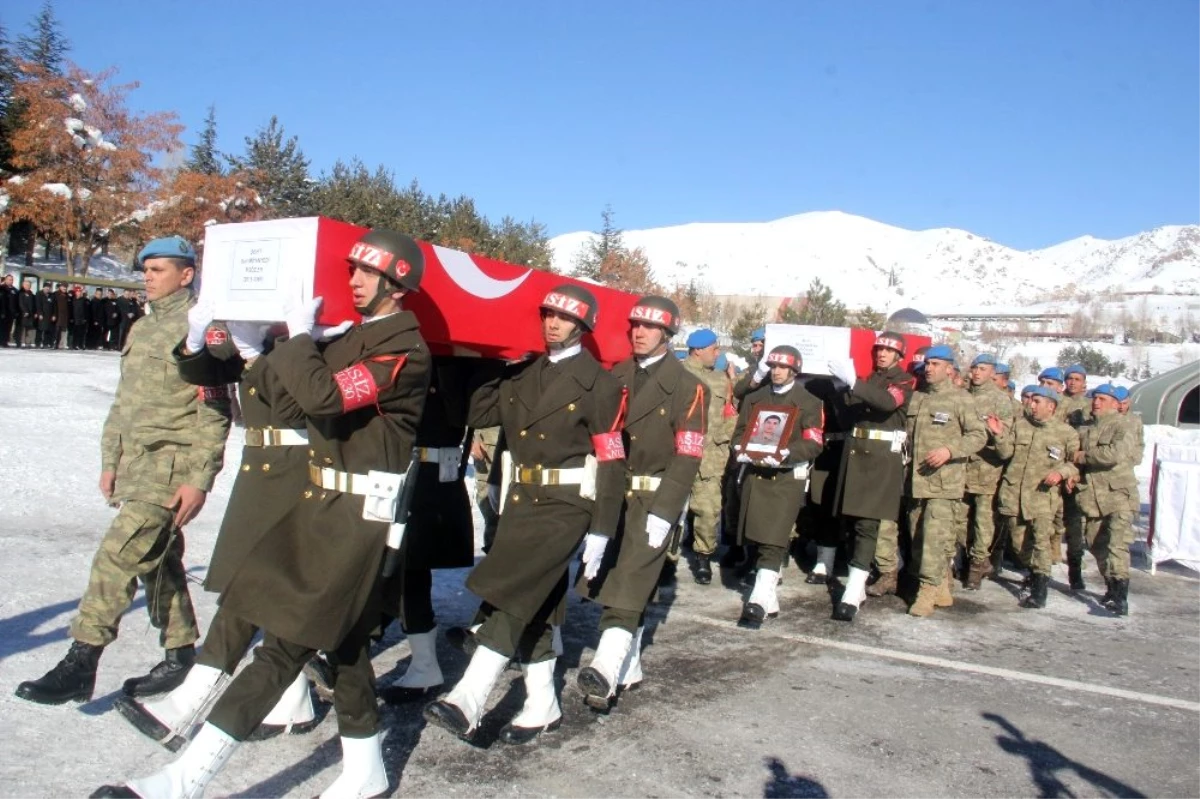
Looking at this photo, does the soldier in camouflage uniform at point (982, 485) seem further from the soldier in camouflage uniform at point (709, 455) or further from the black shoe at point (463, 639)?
the black shoe at point (463, 639)

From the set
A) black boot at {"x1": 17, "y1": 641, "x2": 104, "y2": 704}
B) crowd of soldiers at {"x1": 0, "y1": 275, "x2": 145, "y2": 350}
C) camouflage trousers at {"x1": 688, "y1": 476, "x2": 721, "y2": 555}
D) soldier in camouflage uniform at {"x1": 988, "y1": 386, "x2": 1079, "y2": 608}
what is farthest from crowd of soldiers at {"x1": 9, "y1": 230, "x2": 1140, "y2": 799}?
crowd of soldiers at {"x1": 0, "y1": 275, "x2": 145, "y2": 350}

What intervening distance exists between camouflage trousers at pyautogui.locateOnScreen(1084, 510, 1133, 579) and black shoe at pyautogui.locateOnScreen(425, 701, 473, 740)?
22.0ft

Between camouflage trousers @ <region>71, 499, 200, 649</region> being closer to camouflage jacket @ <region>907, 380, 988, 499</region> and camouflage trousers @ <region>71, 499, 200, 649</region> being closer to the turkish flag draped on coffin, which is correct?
the turkish flag draped on coffin

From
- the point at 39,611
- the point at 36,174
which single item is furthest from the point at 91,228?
the point at 39,611

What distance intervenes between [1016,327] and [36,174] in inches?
2755

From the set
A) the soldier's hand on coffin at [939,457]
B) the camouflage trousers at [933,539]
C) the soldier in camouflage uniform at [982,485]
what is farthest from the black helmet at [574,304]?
the soldier in camouflage uniform at [982,485]

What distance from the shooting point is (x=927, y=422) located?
8.18 metres

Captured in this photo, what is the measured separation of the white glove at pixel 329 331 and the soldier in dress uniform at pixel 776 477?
13.4 ft

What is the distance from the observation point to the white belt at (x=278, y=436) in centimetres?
462

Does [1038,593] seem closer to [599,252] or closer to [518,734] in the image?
[518,734]

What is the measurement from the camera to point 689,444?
5.55 meters

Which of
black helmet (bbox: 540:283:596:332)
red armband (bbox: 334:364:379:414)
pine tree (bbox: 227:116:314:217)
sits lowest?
red armband (bbox: 334:364:379:414)

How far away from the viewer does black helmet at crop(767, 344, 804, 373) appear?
742 centimetres

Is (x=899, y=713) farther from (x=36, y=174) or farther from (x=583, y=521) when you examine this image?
(x=36, y=174)
